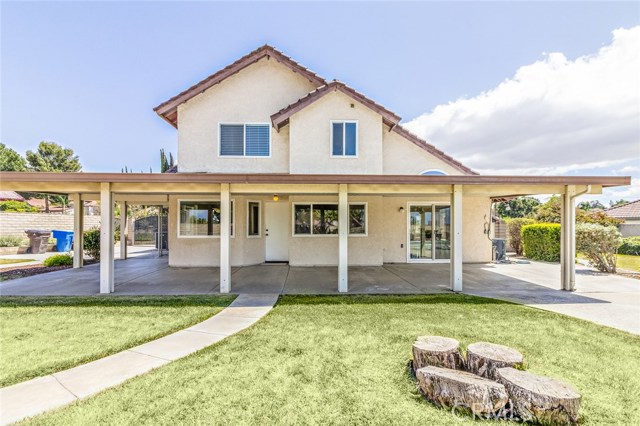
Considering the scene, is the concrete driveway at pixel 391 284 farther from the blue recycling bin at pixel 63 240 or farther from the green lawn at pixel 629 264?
the blue recycling bin at pixel 63 240

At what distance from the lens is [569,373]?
3998mm

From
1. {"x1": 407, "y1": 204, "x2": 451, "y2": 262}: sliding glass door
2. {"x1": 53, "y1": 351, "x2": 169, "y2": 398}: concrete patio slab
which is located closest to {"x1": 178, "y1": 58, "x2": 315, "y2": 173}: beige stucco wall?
{"x1": 407, "y1": 204, "x2": 451, "y2": 262}: sliding glass door

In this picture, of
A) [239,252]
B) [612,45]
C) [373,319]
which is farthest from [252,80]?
[612,45]

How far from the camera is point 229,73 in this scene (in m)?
11.6

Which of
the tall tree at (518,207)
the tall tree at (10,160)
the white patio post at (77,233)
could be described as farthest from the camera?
the tall tree at (518,207)

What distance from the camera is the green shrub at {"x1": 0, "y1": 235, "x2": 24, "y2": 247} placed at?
59.6ft

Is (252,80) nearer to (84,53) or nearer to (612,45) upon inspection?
(84,53)

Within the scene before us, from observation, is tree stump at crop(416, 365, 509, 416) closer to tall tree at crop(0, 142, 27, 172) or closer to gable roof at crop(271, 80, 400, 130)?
gable roof at crop(271, 80, 400, 130)

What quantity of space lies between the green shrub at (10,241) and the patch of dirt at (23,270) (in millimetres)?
7563

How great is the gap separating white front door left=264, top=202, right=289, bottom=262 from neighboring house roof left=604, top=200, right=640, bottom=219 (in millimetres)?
30833

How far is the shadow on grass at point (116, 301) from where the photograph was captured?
23.8 feet

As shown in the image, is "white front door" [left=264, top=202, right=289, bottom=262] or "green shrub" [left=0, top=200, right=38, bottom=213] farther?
"green shrub" [left=0, top=200, right=38, bottom=213]

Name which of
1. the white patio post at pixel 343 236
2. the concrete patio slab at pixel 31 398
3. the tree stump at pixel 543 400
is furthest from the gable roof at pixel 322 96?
the tree stump at pixel 543 400

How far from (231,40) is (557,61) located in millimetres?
14758
